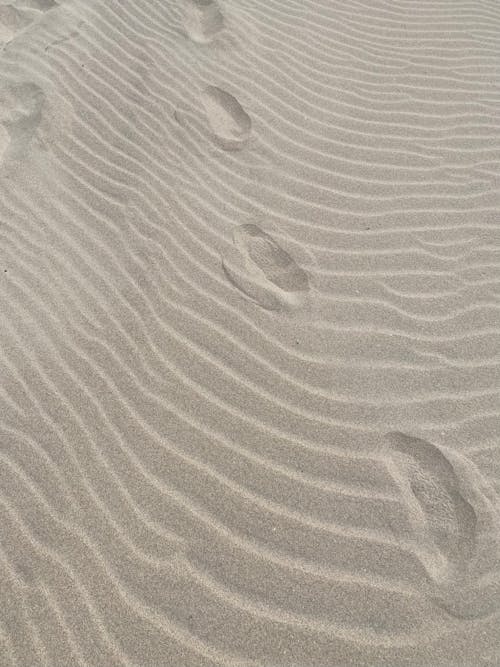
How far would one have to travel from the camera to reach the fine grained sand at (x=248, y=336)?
7.02 ft

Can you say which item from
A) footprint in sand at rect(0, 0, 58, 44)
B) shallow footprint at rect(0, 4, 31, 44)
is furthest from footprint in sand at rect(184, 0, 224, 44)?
shallow footprint at rect(0, 4, 31, 44)

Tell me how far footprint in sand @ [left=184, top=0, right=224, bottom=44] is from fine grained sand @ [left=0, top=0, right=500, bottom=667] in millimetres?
33

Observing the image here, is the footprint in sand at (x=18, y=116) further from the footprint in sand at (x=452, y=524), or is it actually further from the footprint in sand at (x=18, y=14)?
the footprint in sand at (x=452, y=524)

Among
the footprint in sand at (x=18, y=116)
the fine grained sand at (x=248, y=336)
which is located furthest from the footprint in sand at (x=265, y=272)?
the footprint in sand at (x=18, y=116)

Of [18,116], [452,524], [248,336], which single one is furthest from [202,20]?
[452,524]

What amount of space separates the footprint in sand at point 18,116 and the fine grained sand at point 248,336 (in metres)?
0.02

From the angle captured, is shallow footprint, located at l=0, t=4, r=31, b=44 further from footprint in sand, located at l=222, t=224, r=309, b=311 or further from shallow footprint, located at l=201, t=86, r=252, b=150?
footprint in sand, located at l=222, t=224, r=309, b=311

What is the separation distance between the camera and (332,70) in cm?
430

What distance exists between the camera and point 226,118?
3.99 meters

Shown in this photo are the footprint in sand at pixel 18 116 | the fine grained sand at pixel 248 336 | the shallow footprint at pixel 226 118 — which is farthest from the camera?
the shallow footprint at pixel 226 118

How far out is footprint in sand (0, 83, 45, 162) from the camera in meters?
3.74

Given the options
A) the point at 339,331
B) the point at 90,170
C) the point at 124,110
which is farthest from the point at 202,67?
the point at 339,331

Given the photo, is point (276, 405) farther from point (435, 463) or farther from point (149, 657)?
point (149, 657)

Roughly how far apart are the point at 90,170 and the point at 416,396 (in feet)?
7.70
